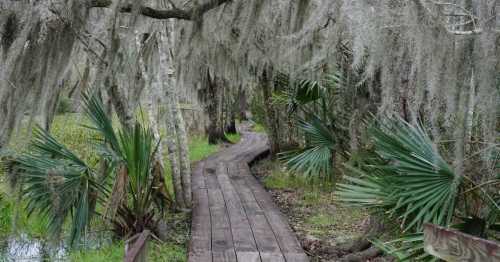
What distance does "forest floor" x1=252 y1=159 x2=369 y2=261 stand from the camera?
4770 millimetres

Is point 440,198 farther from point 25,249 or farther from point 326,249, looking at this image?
point 25,249

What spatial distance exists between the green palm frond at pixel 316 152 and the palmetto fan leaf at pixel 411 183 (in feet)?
9.22

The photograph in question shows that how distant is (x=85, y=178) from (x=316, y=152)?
123 inches

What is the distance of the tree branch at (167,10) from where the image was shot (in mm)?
2758

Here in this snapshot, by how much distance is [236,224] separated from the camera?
499 cm

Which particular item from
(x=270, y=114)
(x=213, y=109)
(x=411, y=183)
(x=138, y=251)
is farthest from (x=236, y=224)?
(x=213, y=109)

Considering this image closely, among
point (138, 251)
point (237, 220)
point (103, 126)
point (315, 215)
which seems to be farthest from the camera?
Answer: point (315, 215)

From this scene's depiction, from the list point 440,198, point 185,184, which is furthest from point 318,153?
point 440,198

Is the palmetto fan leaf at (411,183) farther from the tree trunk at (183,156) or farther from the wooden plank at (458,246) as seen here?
the tree trunk at (183,156)

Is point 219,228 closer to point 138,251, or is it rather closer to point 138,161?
point 138,161

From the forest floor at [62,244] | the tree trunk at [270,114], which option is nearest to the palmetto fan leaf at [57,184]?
the forest floor at [62,244]

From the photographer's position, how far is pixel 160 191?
5.08 meters

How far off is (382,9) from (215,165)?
23.7 ft

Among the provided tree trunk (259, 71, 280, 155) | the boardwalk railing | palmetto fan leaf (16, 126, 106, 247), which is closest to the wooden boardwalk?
palmetto fan leaf (16, 126, 106, 247)
